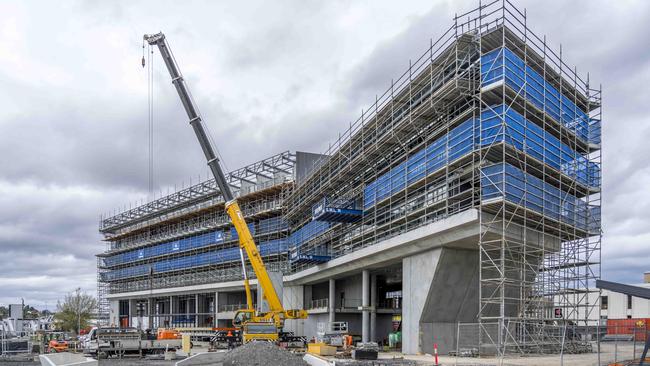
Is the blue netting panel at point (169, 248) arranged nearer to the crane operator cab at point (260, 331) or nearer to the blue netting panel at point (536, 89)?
the crane operator cab at point (260, 331)

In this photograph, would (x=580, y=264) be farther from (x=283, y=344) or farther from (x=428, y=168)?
(x=283, y=344)

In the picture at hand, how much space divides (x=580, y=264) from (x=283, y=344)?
19132mm

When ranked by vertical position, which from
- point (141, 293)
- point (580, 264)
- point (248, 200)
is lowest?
point (141, 293)

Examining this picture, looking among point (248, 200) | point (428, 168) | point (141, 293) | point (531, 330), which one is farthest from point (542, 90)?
point (141, 293)

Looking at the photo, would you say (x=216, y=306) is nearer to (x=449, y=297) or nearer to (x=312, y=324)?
(x=312, y=324)

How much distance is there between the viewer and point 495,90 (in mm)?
30266

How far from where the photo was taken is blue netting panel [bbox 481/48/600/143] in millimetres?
30062

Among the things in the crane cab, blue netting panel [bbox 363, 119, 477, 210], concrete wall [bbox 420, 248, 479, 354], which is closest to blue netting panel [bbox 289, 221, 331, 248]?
blue netting panel [bbox 363, 119, 477, 210]

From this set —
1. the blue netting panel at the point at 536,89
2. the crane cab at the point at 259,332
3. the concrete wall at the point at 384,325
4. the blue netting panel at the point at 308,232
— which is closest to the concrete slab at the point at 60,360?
the crane cab at the point at 259,332

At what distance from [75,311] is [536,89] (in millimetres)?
90593

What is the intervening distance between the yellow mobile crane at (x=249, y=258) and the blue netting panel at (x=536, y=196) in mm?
16749

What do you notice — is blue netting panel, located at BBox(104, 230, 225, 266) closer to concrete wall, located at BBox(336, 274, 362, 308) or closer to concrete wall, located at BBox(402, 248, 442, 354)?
concrete wall, located at BBox(336, 274, 362, 308)

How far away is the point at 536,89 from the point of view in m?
32.9

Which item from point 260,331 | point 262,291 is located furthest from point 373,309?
point 260,331
